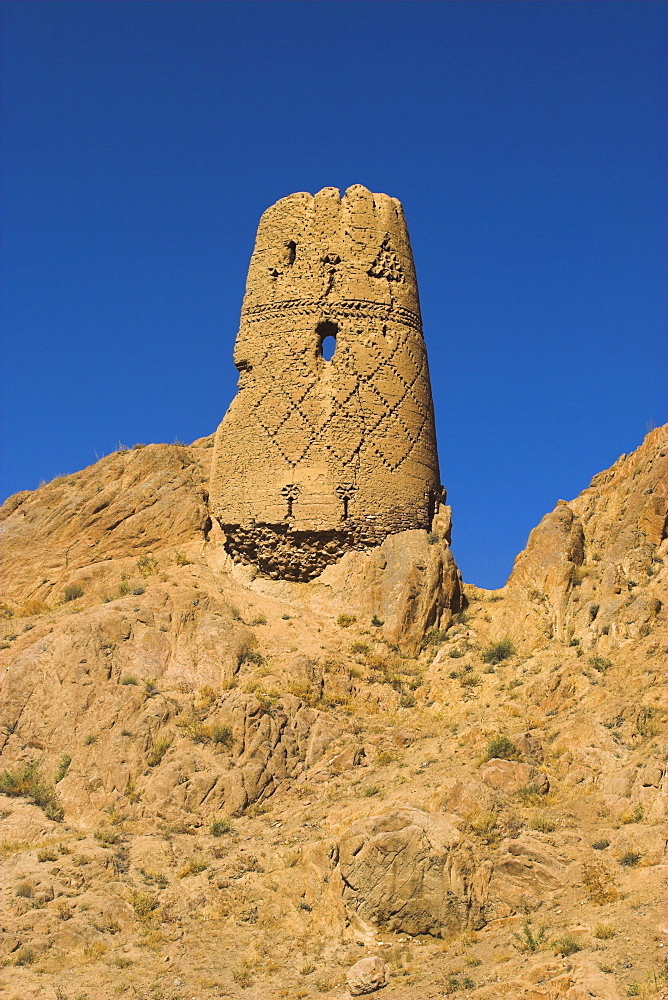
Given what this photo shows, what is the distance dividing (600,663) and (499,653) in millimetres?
1927

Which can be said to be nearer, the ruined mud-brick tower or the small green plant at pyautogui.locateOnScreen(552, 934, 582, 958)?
the small green plant at pyautogui.locateOnScreen(552, 934, 582, 958)

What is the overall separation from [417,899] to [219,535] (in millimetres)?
8598

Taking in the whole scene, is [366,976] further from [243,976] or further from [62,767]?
[62,767]

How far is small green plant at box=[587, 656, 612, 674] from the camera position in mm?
14258

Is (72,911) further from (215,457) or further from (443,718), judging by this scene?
(215,457)

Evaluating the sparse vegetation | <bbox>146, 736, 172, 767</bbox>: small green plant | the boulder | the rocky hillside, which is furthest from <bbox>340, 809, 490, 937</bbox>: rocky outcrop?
the sparse vegetation

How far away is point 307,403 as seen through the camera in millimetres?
17672

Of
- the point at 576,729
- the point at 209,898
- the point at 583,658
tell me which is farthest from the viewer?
the point at 583,658

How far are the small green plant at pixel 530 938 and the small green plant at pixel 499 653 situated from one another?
5.62 m

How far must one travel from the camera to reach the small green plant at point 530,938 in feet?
33.4

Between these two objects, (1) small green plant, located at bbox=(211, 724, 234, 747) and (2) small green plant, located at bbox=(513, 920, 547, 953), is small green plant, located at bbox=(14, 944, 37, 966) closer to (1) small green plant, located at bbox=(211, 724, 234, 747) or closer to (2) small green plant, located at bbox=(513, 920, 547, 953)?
(1) small green plant, located at bbox=(211, 724, 234, 747)

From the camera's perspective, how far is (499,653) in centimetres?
1592

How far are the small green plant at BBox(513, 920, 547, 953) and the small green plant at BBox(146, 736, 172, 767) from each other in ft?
17.7

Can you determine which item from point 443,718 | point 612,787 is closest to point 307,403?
point 443,718
